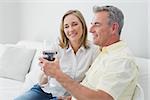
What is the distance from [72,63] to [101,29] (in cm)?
53

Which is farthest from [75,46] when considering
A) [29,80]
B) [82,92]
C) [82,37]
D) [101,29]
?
[82,92]

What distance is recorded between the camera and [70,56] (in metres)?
2.05

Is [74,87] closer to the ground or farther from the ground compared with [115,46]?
closer to the ground

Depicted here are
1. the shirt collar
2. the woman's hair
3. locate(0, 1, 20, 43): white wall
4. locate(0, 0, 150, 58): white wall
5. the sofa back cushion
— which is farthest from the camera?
locate(0, 1, 20, 43): white wall

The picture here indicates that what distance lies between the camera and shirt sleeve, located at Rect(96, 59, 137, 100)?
137 cm

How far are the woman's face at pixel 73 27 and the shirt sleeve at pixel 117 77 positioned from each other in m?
0.66

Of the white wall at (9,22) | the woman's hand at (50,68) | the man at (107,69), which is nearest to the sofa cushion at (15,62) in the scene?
the white wall at (9,22)

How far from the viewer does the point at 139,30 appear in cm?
244

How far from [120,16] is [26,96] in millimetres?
Result: 873

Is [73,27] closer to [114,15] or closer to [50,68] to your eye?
[114,15]

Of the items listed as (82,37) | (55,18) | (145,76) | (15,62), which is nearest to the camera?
(145,76)

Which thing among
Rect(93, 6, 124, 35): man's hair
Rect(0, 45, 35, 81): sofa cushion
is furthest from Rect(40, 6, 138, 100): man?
Rect(0, 45, 35, 81): sofa cushion

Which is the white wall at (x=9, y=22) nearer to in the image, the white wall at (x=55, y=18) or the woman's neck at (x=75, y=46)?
the white wall at (x=55, y=18)

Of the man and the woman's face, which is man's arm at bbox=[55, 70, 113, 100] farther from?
the woman's face
